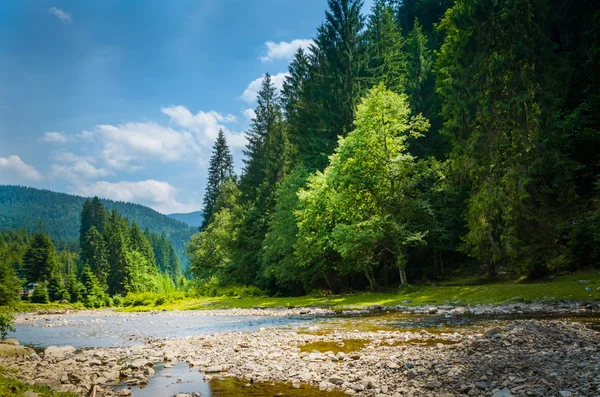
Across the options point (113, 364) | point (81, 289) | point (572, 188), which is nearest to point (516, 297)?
point (572, 188)

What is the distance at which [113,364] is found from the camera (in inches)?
496

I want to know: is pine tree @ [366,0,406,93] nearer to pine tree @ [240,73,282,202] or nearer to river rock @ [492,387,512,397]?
pine tree @ [240,73,282,202]

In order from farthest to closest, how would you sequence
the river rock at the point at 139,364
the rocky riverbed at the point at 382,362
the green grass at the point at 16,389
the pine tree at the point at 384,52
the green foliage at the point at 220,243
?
the green foliage at the point at 220,243, the pine tree at the point at 384,52, the river rock at the point at 139,364, the rocky riverbed at the point at 382,362, the green grass at the point at 16,389

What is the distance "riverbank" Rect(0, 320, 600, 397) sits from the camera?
7727 millimetres

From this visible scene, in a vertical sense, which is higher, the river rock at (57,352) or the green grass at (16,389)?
the green grass at (16,389)

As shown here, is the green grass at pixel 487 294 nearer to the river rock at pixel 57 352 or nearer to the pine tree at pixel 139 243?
the river rock at pixel 57 352

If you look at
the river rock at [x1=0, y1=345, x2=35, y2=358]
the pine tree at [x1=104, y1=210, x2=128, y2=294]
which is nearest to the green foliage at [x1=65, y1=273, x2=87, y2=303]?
the pine tree at [x1=104, y1=210, x2=128, y2=294]

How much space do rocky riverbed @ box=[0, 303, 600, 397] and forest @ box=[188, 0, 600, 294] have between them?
32.2 feet

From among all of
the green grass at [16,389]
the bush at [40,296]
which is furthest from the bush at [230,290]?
the green grass at [16,389]

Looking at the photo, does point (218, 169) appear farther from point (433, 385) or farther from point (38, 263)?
point (433, 385)

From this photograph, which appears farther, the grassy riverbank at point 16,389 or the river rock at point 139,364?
the river rock at point 139,364

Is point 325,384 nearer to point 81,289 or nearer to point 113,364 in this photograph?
point 113,364

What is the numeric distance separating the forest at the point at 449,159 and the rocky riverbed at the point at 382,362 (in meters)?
9.80

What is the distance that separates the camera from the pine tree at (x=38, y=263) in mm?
84075
